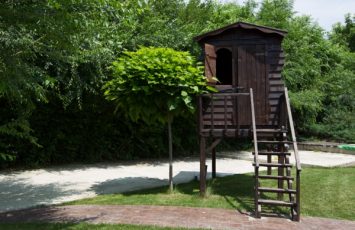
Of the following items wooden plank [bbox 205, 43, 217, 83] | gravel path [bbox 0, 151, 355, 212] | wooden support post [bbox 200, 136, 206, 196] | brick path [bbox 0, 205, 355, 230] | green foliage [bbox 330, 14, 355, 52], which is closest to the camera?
brick path [bbox 0, 205, 355, 230]

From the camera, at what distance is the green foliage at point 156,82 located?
837 centimetres

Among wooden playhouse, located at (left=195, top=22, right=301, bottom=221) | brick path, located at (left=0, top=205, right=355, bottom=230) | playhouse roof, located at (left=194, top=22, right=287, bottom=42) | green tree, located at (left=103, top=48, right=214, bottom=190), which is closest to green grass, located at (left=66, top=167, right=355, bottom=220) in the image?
brick path, located at (left=0, top=205, right=355, bottom=230)

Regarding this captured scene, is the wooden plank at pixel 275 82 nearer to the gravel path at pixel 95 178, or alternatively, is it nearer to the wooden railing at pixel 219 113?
the wooden railing at pixel 219 113

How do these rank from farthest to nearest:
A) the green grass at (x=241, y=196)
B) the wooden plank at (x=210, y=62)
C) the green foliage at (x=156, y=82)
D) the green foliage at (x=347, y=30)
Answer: the green foliage at (x=347, y=30) < the wooden plank at (x=210, y=62) < the green foliage at (x=156, y=82) < the green grass at (x=241, y=196)

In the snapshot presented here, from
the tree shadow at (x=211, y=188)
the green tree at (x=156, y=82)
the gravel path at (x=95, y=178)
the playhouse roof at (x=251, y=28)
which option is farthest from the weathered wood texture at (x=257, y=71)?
the gravel path at (x=95, y=178)

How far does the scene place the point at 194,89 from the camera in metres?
8.52

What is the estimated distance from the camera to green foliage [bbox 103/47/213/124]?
27.5 ft

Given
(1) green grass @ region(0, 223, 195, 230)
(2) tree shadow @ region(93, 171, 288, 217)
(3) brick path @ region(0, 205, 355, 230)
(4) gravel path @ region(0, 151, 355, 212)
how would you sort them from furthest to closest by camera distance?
(4) gravel path @ region(0, 151, 355, 212) < (2) tree shadow @ region(93, 171, 288, 217) < (3) brick path @ region(0, 205, 355, 230) < (1) green grass @ region(0, 223, 195, 230)

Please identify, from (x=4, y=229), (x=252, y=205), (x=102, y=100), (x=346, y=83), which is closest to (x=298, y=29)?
(x=346, y=83)

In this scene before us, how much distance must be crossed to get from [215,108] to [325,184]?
321 centimetres

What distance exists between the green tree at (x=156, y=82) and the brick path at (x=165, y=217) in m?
2.13

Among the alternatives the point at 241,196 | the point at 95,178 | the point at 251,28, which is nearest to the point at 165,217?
the point at 241,196

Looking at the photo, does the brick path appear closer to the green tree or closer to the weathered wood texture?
the green tree

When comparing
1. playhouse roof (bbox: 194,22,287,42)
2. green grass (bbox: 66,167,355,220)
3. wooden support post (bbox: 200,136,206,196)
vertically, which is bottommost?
green grass (bbox: 66,167,355,220)
